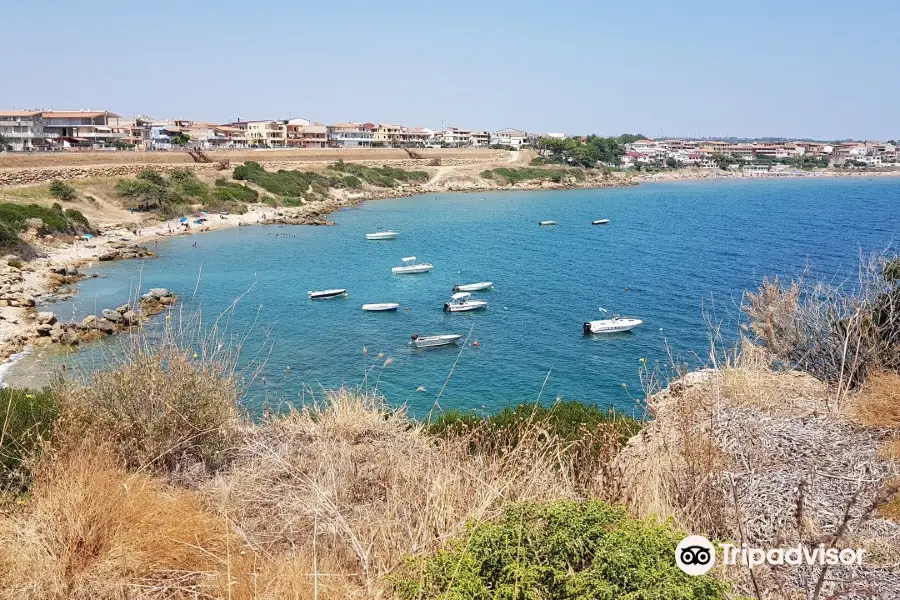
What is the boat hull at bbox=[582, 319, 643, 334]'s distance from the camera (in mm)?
29469

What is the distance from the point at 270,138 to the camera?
121000 mm

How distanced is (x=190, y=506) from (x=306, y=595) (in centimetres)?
208

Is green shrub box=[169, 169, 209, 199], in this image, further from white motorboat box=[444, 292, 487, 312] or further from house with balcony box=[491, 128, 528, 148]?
house with balcony box=[491, 128, 528, 148]

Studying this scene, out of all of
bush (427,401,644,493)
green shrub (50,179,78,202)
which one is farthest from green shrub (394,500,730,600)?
green shrub (50,179,78,202)

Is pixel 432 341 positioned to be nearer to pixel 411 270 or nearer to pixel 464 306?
pixel 464 306

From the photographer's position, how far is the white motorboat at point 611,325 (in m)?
29.5

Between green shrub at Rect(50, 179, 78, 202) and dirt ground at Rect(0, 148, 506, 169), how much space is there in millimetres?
9017

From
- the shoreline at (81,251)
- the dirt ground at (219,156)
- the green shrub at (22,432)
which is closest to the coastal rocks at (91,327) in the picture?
the shoreline at (81,251)

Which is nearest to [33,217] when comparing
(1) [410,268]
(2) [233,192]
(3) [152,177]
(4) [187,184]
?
(3) [152,177]

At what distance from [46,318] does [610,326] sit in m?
24.7

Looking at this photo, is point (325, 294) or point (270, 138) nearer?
point (325, 294)

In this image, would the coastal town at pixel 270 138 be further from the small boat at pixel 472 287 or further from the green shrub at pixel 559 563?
the green shrub at pixel 559 563

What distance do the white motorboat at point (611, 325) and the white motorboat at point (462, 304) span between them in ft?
20.7

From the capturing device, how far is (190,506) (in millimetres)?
5688
